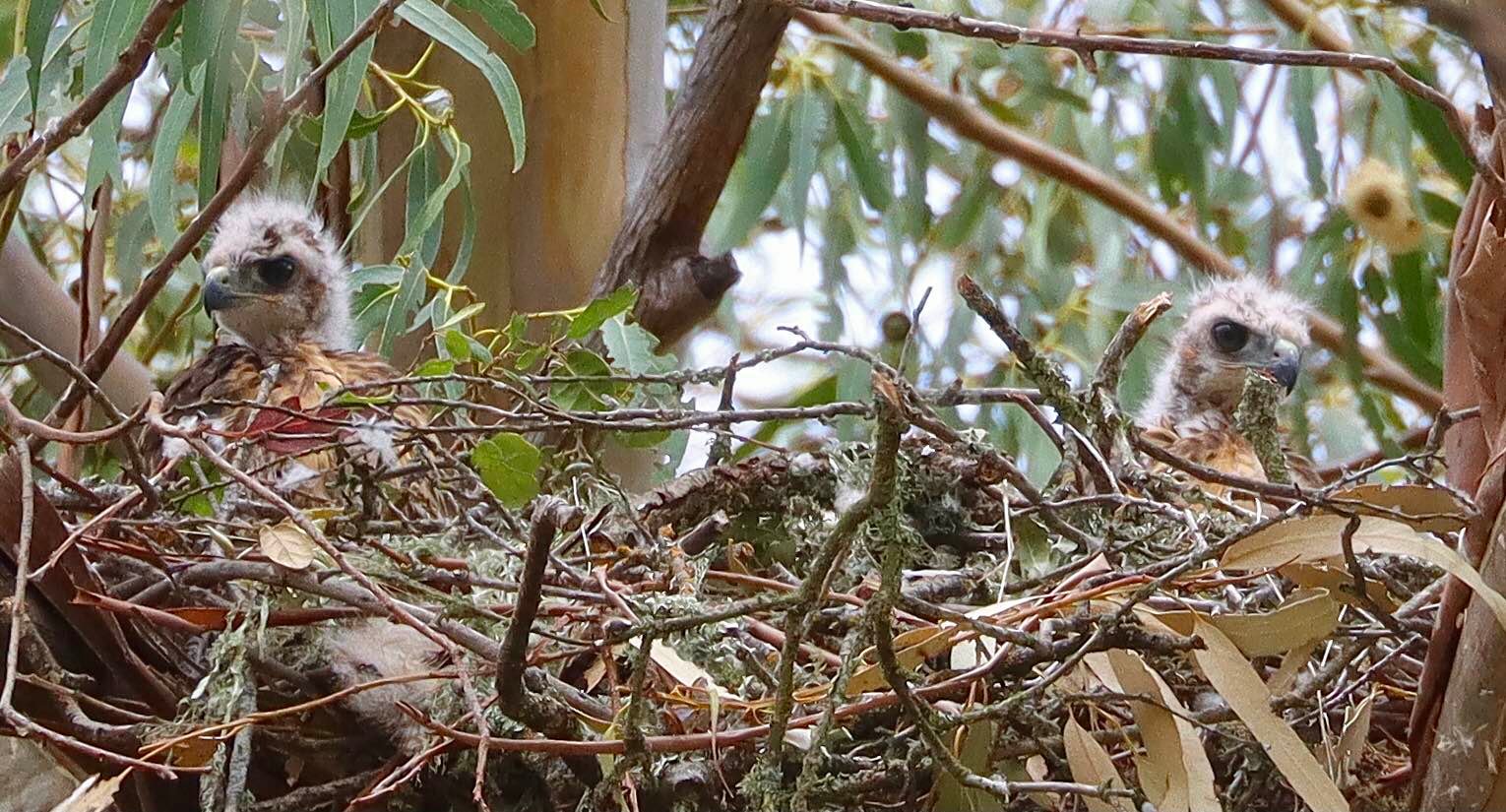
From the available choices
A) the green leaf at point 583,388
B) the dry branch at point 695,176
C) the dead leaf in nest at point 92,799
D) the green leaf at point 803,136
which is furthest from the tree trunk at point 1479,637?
the green leaf at point 803,136

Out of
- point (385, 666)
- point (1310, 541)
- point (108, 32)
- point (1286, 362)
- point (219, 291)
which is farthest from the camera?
point (1286, 362)

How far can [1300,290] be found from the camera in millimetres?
3021

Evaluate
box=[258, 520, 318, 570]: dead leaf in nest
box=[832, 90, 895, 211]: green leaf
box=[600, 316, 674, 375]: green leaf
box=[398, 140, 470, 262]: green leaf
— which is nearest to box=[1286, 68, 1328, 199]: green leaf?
box=[832, 90, 895, 211]: green leaf

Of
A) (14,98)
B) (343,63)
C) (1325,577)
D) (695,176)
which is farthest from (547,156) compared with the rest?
(1325,577)

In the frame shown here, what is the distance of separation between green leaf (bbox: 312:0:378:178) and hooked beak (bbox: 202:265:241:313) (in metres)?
0.93

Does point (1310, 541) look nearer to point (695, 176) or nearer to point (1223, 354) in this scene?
point (695, 176)

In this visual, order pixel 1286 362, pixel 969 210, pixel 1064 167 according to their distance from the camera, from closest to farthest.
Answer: pixel 1286 362 → pixel 1064 167 → pixel 969 210

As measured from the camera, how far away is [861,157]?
114 inches

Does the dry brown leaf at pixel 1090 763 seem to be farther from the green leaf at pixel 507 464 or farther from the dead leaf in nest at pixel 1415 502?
the green leaf at pixel 507 464

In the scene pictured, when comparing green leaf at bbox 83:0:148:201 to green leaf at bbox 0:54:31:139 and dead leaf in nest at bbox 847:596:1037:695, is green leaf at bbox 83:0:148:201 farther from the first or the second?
dead leaf in nest at bbox 847:596:1037:695

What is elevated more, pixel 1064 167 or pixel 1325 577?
pixel 1325 577

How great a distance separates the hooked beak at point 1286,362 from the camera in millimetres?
2785

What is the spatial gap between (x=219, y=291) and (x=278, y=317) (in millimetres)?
107

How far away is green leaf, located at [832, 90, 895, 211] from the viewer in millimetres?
2895
